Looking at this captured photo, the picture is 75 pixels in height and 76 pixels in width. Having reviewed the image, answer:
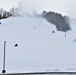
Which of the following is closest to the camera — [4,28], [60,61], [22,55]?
[60,61]

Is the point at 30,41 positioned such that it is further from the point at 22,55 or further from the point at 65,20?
the point at 65,20

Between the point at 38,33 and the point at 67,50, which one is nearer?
the point at 67,50

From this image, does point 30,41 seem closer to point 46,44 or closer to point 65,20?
point 46,44

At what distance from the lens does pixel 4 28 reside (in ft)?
180

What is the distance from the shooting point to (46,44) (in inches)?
1626

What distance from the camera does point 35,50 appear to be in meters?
36.3

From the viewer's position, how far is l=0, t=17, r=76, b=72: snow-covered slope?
25.1m

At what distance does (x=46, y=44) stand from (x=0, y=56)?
1137 centimetres

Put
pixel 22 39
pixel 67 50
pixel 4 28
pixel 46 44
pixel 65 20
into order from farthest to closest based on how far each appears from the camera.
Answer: pixel 65 20 < pixel 4 28 < pixel 22 39 < pixel 46 44 < pixel 67 50

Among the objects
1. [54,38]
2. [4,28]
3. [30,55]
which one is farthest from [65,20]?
[30,55]

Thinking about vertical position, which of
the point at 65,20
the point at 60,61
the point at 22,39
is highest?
the point at 65,20

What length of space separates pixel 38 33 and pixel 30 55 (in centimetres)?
1859

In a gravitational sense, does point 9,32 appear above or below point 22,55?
above

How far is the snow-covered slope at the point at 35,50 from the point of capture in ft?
82.3
